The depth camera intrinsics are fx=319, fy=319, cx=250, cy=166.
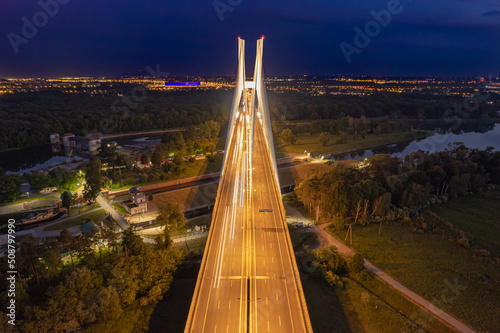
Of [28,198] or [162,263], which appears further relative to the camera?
[28,198]

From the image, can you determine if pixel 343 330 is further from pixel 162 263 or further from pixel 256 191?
pixel 256 191

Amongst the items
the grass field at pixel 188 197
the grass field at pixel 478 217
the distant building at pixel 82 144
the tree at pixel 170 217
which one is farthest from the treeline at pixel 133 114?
the grass field at pixel 478 217

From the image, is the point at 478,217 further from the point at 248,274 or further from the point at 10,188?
the point at 10,188

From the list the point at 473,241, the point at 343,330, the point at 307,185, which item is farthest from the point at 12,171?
the point at 473,241

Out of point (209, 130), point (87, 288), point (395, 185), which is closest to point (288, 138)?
point (209, 130)

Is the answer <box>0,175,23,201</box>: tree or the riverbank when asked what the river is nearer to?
the riverbank
